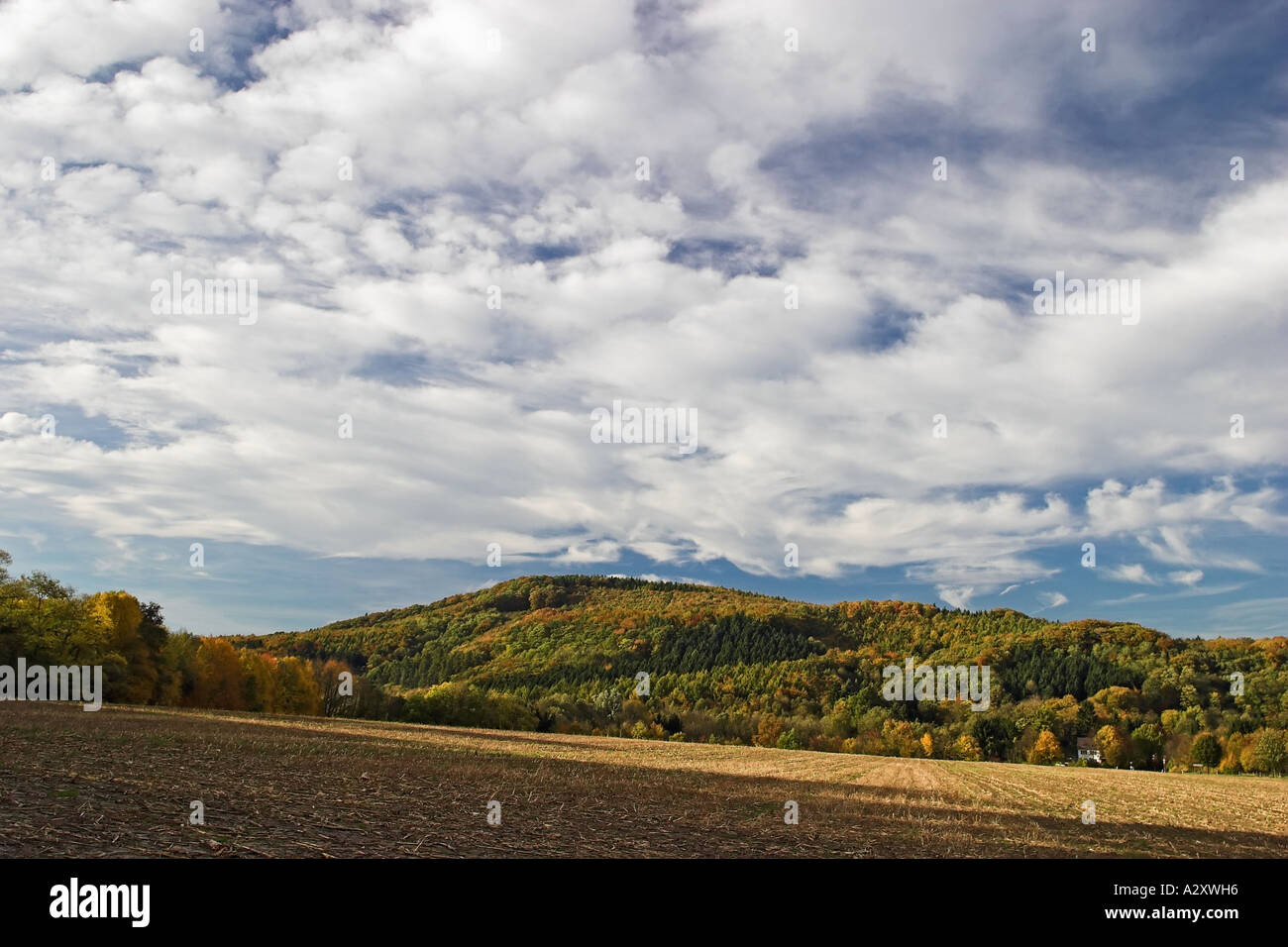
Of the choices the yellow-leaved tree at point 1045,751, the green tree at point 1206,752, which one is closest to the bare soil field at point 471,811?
the green tree at point 1206,752

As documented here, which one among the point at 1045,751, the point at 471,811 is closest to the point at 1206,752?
the point at 1045,751

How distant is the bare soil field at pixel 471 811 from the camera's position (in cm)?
1331

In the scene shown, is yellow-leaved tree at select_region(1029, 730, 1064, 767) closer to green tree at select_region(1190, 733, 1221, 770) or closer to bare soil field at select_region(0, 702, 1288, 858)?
green tree at select_region(1190, 733, 1221, 770)

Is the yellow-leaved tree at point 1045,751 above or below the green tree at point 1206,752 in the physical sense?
below

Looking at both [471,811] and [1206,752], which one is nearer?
[471,811]

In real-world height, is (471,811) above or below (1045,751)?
above

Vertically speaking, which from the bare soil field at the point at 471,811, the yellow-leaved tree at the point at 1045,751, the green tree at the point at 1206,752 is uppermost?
the bare soil field at the point at 471,811

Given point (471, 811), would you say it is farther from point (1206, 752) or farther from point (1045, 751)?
point (1045, 751)

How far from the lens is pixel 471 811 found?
18.7 meters

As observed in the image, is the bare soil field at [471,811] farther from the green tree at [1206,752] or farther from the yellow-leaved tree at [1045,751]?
the yellow-leaved tree at [1045,751]

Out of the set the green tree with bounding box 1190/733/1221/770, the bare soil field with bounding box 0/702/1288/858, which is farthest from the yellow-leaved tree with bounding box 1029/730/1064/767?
the bare soil field with bounding box 0/702/1288/858

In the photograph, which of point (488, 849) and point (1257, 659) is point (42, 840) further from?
point (1257, 659)
